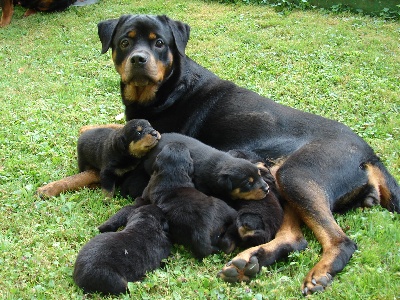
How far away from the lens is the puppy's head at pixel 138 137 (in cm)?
477

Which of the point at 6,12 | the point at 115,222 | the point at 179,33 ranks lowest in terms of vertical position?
the point at 6,12

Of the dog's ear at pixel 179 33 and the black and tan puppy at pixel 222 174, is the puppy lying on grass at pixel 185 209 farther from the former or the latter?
the dog's ear at pixel 179 33

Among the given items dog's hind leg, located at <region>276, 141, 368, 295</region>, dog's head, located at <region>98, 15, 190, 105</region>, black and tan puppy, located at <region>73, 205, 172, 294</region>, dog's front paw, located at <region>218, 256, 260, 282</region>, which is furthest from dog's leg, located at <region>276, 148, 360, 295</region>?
dog's head, located at <region>98, 15, 190, 105</region>

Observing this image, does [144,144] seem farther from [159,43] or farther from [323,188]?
[323,188]

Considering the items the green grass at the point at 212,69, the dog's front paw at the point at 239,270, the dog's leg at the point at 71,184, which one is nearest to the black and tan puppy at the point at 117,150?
the dog's leg at the point at 71,184

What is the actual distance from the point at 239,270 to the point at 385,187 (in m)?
1.64

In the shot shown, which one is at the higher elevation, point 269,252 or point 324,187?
point 324,187

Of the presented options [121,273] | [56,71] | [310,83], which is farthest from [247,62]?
[121,273]

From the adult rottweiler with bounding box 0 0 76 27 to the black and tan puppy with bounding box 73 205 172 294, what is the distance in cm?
921

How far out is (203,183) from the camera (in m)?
4.43

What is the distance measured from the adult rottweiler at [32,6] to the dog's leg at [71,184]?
7.71 meters

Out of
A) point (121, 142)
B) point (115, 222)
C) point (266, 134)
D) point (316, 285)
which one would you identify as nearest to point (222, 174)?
point (266, 134)

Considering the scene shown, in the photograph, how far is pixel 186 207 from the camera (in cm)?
389

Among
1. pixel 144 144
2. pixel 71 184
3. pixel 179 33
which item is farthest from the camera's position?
pixel 179 33
